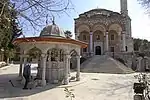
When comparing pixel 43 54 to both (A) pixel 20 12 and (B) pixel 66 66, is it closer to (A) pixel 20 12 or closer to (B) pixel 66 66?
(B) pixel 66 66

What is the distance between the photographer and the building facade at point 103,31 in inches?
1447

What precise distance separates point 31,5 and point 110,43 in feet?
118

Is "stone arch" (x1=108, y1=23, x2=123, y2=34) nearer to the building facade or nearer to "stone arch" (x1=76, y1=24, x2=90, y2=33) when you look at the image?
the building facade

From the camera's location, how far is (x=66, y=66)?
511 inches

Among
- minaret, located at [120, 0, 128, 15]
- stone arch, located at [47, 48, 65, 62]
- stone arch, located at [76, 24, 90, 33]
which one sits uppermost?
minaret, located at [120, 0, 128, 15]

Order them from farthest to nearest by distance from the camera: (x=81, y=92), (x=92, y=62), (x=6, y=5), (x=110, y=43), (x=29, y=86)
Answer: (x=110, y=43)
(x=92, y=62)
(x=29, y=86)
(x=81, y=92)
(x=6, y=5)

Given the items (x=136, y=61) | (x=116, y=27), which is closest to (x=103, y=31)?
(x=116, y=27)

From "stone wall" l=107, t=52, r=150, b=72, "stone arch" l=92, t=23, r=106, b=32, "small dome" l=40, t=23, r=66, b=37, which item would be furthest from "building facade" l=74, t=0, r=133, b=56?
"small dome" l=40, t=23, r=66, b=37

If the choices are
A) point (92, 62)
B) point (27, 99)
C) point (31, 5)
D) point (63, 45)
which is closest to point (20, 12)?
point (31, 5)

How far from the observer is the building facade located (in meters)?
36.8

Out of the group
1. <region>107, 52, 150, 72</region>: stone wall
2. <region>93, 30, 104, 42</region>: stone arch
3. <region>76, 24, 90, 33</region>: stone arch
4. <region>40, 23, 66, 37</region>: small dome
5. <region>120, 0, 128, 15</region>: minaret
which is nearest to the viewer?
<region>40, 23, 66, 37</region>: small dome

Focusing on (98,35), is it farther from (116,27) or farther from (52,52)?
(52,52)

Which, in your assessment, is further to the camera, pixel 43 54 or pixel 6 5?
pixel 43 54

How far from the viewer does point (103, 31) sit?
124 feet
